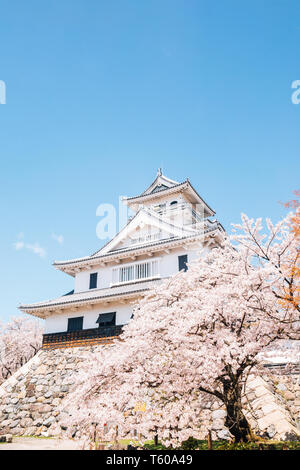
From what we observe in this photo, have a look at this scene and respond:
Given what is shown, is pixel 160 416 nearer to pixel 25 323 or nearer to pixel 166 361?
pixel 166 361

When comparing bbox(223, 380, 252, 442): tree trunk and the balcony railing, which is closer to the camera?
bbox(223, 380, 252, 442): tree trunk

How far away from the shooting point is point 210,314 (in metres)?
10.0

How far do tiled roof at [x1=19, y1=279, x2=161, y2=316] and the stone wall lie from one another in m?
2.88

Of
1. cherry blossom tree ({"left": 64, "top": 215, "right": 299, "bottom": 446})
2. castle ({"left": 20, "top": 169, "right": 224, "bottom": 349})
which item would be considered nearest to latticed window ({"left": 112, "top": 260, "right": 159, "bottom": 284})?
castle ({"left": 20, "top": 169, "right": 224, "bottom": 349})

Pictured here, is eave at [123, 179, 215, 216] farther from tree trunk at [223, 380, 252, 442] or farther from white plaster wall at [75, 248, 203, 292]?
tree trunk at [223, 380, 252, 442]

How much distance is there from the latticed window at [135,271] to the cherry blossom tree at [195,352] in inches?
510

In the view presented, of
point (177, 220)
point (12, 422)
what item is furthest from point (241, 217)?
point (177, 220)

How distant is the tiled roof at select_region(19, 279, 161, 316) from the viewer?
71.2 feet

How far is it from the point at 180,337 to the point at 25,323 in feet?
91.1

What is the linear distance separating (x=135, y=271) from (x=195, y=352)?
15285mm

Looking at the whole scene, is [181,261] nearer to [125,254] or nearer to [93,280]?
[125,254]

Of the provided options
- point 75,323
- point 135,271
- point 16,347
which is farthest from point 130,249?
point 16,347

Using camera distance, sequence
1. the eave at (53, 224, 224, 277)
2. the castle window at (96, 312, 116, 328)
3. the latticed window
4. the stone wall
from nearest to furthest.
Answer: the stone wall
the eave at (53, 224, 224, 277)
the castle window at (96, 312, 116, 328)
the latticed window

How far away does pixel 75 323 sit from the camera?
24.2 metres
